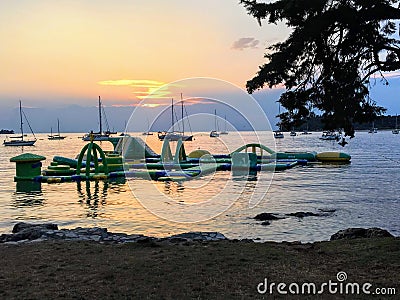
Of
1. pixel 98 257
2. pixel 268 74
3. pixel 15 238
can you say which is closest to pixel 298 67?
pixel 268 74

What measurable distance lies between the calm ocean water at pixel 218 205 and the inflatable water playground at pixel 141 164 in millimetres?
1569

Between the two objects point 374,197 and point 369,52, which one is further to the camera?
point 374,197

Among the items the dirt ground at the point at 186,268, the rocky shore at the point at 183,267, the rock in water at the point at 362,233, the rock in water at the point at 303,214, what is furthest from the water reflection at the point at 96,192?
the rock in water at the point at 362,233

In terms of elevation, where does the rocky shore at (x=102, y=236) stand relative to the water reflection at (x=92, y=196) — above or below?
above

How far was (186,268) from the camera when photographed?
22.7 feet

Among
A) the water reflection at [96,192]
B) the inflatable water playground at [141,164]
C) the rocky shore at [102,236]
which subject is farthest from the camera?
the inflatable water playground at [141,164]

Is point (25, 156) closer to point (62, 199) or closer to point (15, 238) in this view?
point (62, 199)

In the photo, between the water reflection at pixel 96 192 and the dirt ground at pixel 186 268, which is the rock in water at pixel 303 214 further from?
the water reflection at pixel 96 192

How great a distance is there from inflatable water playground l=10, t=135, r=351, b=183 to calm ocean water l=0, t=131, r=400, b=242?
157 centimetres

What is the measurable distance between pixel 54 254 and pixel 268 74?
16.8ft

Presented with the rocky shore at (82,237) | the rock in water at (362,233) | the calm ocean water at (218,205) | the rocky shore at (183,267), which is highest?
the rocky shore at (183,267)

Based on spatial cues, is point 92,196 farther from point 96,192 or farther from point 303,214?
point 303,214

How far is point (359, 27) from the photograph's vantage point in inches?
295

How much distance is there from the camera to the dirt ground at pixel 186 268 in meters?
5.86
